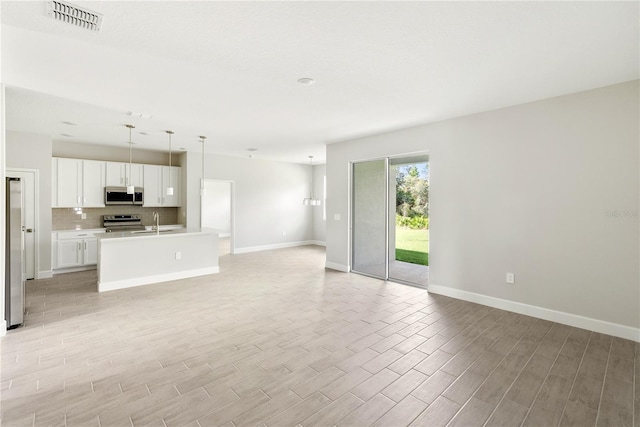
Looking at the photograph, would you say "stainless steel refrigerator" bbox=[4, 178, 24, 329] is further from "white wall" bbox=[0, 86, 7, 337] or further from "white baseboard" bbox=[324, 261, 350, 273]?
"white baseboard" bbox=[324, 261, 350, 273]

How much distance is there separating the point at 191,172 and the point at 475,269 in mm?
6706

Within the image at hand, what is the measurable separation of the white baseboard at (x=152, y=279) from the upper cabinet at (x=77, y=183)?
2540 millimetres

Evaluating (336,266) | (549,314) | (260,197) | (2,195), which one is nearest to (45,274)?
(2,195)

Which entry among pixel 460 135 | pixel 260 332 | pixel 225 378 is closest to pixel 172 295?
pixel 260 332

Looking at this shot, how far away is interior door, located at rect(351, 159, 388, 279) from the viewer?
5727mm

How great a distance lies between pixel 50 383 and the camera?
2.41 meters

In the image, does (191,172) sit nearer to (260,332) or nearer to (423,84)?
(260,332)

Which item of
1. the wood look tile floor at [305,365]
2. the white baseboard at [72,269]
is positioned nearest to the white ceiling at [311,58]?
the wood look tile floor at [305,365]

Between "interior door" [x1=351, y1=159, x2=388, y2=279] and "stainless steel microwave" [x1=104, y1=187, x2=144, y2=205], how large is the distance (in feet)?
16.6

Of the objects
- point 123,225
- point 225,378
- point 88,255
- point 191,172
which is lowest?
point 225,378

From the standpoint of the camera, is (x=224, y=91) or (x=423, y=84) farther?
(x=224, y=91)

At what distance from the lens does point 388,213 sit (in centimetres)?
567

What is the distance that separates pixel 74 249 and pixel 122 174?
186 cm

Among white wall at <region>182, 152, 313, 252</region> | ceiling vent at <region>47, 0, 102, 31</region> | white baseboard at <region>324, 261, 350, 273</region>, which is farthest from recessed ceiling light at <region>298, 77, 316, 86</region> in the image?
white wall at <region>182, 152, 313, 252</region>
